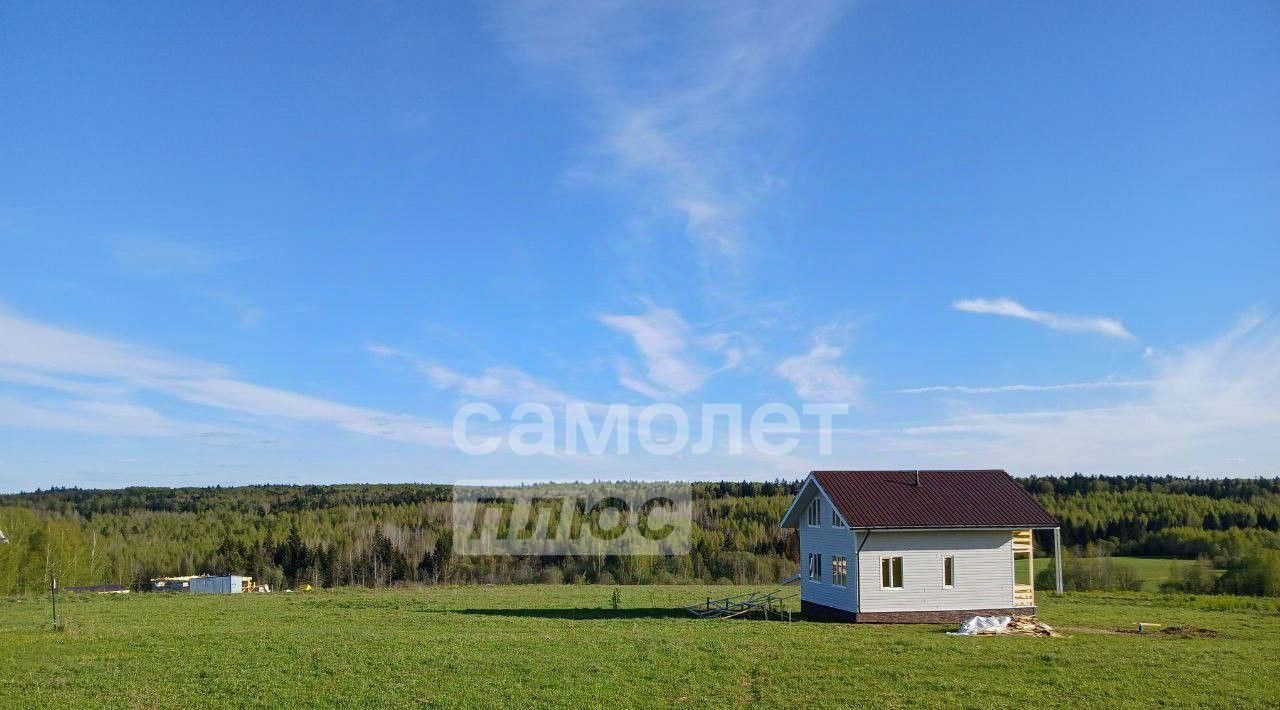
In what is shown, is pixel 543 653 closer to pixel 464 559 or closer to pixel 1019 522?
pixel 1019 522

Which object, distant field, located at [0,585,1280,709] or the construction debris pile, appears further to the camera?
the construction debris pile

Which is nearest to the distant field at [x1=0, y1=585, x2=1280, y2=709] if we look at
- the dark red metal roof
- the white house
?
the white house

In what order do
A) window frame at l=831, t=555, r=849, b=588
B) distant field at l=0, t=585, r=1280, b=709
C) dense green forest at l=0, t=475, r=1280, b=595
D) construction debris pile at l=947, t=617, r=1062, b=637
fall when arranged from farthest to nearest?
dense green forest at l=0, t=475, r=1280, b=595 → window frame at l=831, t=555, r=849, b=588 → construction debris pile at l=947, t=617, r=1062, b=637 → distant field at l=0, t=585, r=1280, b=709

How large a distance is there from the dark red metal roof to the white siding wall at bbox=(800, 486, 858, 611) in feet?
2.94

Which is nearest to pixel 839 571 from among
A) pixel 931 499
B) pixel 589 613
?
pixel 931 499

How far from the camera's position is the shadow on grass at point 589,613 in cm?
3288

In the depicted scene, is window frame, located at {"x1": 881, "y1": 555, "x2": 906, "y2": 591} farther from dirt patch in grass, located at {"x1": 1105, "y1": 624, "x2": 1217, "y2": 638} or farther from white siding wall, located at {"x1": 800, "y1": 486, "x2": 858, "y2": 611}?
dirt patch in grass, located at {"x1": 1105, "y1": 624, "x2": 1217, "y2": 638}

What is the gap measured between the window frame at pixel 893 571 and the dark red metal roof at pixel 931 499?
1204 millimetres

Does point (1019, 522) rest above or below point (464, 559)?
above

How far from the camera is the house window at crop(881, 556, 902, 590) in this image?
1180 inches

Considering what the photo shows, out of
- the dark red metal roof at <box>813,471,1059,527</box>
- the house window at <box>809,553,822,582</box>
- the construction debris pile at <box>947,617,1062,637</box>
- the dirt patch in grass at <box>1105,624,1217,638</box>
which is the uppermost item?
the dark red metal roof at <box>813,471,1059,527</box>

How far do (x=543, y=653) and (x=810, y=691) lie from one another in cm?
731

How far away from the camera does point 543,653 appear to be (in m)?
22.2

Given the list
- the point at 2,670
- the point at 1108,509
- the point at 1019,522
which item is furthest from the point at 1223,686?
the point at 1108,509
